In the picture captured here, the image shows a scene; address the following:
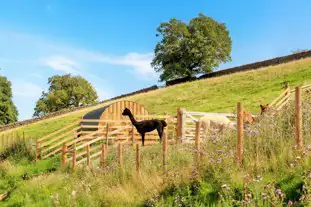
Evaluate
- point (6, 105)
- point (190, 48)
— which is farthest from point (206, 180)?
point (6, 105)

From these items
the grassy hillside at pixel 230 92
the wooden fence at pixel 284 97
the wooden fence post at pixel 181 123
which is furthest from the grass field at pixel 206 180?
the grassy hillside at pixel 230 92

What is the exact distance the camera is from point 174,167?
8.53 m

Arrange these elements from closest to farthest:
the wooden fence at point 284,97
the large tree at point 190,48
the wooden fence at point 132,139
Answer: the wooden fence at point 132,139 < the wooden fence at point 284,97 < the large tree at point 190,48

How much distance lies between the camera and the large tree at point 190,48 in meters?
53.8

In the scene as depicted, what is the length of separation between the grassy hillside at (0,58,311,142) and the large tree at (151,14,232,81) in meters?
10.7

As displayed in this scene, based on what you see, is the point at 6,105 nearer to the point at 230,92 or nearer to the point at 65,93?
the point at 65,93

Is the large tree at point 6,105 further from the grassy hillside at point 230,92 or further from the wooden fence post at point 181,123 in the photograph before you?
the wooden fence post at point 181,123

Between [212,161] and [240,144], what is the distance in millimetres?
748

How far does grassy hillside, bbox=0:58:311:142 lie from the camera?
28234 mm

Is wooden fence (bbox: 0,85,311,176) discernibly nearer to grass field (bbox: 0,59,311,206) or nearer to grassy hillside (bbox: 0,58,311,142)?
grass field (bbox: 0,59,311,206)

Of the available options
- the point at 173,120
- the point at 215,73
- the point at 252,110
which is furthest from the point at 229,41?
the point at 173,120

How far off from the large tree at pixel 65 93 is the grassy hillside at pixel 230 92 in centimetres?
3215

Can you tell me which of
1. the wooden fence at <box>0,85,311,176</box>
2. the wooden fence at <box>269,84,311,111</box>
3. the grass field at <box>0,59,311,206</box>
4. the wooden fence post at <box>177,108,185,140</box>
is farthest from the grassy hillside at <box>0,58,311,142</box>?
the grass field at <box>0,59,311,206</box>

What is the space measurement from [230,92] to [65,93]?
42.7 m
